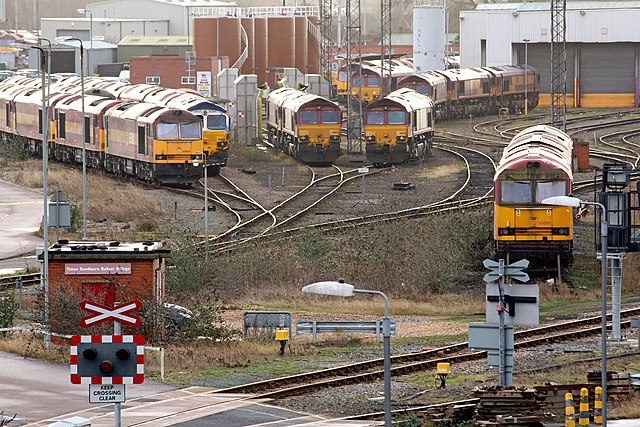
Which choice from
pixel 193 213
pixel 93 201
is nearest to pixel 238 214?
pixel 193 213

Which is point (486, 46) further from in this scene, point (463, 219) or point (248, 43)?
point (463, 219)

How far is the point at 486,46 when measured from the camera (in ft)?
303

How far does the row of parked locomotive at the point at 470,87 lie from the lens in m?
78.0

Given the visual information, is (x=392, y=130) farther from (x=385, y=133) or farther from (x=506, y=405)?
(x=506, y=405)

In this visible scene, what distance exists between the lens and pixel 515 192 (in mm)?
34125

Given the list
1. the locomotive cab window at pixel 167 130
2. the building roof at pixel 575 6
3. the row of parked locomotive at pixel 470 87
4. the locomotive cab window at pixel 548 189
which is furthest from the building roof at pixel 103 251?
the building roof at pixel 575 6

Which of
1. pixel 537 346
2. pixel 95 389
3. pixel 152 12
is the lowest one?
pixel 537 346

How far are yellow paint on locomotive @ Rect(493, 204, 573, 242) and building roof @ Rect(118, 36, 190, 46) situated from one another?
70088mm

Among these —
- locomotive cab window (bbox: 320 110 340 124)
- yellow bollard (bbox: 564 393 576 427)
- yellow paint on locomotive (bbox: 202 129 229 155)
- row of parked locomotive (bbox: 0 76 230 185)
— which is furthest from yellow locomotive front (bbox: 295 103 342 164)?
yellow bollard (bbox: 564 393 576 427)

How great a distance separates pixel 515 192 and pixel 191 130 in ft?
64.3

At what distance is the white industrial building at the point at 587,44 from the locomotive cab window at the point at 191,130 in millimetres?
38794

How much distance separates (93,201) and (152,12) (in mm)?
73183

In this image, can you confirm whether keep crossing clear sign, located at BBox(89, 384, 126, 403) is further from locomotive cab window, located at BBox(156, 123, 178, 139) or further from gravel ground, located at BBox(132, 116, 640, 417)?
locomotive cab window, located at BBox(156, 123, 178, 139)

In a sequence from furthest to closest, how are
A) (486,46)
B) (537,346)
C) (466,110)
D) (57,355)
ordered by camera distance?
(486,46), (466,110), (537,346), (57,355)
